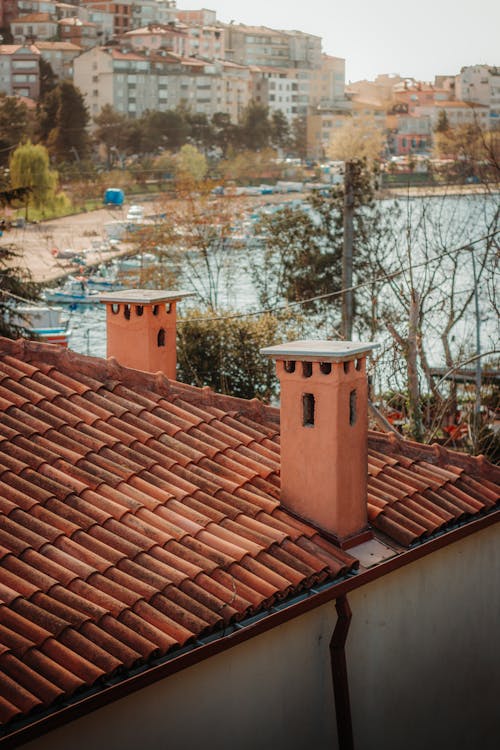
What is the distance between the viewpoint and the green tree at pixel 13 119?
6059cm

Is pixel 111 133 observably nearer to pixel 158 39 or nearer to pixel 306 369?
pixel 158 39

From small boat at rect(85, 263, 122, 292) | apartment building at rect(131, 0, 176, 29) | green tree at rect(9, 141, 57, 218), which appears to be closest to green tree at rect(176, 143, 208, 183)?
green tree at rect(9, 141, 57, 218)

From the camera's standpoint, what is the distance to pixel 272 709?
5.09m

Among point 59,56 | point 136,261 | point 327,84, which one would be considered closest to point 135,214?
point 136,261

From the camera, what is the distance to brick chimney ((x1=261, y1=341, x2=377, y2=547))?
5.51 m

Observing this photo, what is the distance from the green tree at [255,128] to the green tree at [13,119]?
782 inches

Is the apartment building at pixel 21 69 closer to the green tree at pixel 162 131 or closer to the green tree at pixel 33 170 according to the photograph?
the green tree at pixel 162 131

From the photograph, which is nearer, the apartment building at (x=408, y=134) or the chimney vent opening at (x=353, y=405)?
the chimney vent opening at (x=353, y=405)

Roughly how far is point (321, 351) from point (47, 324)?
27.4 metres

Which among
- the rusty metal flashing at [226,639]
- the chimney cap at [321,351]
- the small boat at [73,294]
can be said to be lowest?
the small boat at [73,294]

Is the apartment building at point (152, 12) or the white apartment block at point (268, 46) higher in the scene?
the apartment building at point (152, 12)

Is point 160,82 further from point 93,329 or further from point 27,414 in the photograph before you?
point 27,414

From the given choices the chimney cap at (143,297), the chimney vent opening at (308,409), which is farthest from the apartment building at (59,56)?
the chimney vent opening at (308,409)

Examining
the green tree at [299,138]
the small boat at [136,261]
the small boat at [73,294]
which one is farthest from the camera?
the green tree at [299,138]
